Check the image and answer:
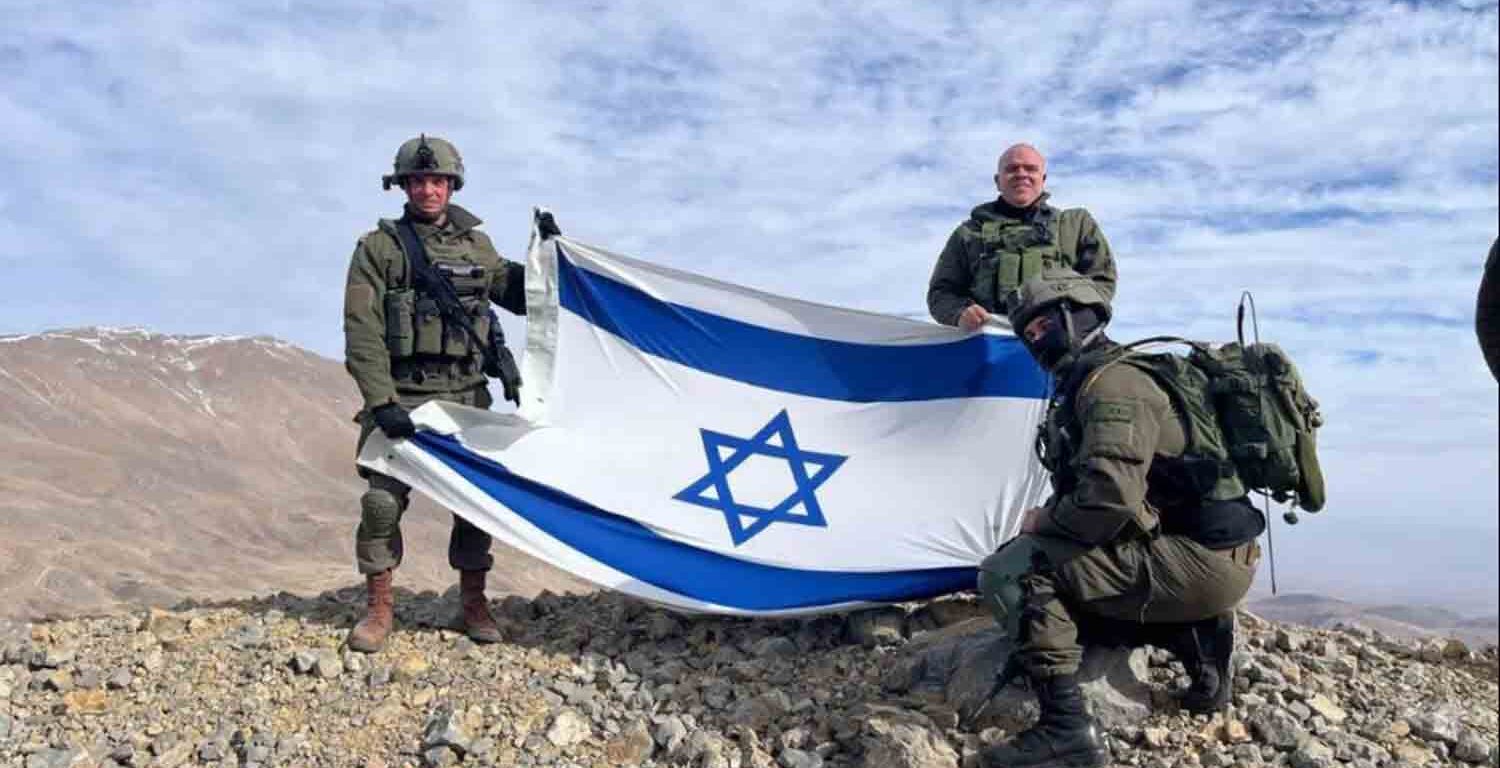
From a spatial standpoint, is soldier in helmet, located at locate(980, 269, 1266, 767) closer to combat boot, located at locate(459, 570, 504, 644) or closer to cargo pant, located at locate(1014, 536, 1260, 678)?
→ cargo pant, located at locate(1014, 536, 1260, 678)

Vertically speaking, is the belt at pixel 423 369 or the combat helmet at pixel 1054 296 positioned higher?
the combat helmet at pixel 1054 296

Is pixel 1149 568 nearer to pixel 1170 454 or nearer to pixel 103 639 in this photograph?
pixel 1170 454

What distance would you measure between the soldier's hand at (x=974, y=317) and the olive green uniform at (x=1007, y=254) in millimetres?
107

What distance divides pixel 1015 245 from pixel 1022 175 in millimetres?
465

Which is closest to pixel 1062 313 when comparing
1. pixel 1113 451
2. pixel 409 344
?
pixel 1113 451

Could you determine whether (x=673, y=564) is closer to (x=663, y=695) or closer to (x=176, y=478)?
(x=663, y=695)

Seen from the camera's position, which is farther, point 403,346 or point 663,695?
point 403,346

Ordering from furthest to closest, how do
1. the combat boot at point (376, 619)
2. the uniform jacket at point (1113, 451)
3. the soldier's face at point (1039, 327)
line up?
the combat boot at point (376, 619) < the soldier's face at point (1039, 327) < the uniform jacket at point (1113, 451)

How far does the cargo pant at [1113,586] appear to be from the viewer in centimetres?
430

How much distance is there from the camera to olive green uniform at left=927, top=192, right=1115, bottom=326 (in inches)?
244

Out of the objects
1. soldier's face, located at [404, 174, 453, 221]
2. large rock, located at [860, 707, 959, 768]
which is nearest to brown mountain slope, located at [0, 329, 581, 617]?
soldier's face, located at [404, 174, 453, 221]

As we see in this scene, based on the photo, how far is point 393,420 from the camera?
5664 mm

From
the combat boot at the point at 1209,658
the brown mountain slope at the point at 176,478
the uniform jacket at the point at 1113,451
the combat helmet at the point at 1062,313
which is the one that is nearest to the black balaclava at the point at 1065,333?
the combat helmet at the point at 1062,313

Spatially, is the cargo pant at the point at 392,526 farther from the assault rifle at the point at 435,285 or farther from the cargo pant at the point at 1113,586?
the cargo pant at the point at 1113,586
